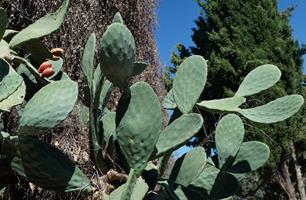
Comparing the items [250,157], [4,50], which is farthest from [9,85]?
[250,157]

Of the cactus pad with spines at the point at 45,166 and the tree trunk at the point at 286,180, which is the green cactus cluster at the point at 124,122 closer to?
the cactus pad with spines at the point at 45,166

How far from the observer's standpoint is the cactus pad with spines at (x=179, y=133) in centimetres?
153

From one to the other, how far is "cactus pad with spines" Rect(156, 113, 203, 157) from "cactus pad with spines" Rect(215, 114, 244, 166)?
351 millimetres

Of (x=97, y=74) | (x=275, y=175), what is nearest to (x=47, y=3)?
(x=97, y=74)

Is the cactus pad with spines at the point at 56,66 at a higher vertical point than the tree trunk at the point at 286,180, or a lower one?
higher

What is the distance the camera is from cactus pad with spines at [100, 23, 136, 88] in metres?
1.42

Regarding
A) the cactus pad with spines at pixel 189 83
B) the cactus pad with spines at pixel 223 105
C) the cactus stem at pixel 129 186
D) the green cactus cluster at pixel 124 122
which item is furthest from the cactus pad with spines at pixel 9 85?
the cactus pad with spines at pixel 223 105

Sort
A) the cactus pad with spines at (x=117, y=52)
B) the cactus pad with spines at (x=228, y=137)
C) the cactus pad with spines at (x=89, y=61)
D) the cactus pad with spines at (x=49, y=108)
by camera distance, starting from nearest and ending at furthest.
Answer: the cactus pad with spines at (x=49, y=108) < the cactus pad with spines at (x=117, y=52) < the cactus pad with spines at (x=89, y=61) < the cactus pad with spines at (x=228, y=137)

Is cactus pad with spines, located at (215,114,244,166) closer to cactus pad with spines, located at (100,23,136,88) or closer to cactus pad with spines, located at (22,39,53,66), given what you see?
cactus pad with spines, located at (100,23,136,88)

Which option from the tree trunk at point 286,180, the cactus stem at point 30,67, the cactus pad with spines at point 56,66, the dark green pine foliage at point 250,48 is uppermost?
the dark green pine foliage at point 250,48

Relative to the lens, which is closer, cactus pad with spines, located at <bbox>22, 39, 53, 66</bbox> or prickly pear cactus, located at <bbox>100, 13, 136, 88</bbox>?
prickly pear cactus, located at <bbox>100, 13, 136, 88</bbox>

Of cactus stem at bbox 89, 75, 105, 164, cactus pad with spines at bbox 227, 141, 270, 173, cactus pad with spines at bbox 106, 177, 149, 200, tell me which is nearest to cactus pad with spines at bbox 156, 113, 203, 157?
cactus pad with spines at bbox 106, 177, 149, 200

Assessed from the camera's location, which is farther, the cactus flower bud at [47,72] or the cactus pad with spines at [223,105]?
the cactus pad with spines at [223,105]

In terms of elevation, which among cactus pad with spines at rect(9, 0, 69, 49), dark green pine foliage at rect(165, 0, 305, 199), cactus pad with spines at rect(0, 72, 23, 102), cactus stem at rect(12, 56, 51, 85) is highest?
dark green pine foliage at rect(165, 0, 305, 199)
